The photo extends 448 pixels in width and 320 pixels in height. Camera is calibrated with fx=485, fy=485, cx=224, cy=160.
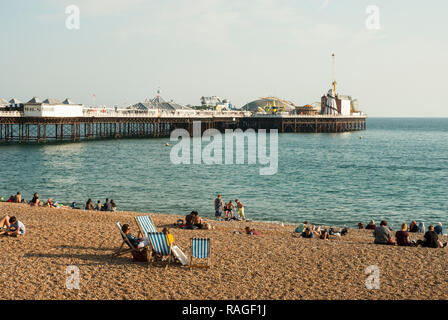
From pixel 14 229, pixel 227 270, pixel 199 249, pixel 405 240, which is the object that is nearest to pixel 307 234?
pixel 405 240

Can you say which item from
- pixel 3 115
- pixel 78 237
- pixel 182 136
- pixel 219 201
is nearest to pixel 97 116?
pixel 3 115

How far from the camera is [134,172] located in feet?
106

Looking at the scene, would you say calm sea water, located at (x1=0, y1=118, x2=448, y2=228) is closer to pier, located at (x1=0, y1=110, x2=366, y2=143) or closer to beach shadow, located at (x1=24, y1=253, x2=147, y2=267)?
beach shadow, located at (x1=24, y1=253, x2=147, y2=267)

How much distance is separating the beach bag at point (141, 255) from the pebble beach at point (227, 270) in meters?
0.08

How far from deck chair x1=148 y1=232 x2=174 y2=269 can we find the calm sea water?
34.5 ft

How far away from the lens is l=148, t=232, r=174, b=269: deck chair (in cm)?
848

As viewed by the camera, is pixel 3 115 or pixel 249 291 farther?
pixel 3 115

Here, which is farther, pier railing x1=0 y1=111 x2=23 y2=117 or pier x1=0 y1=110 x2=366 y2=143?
pier x1=0 y1=110 x2=366 y2=143

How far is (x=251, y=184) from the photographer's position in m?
27.9

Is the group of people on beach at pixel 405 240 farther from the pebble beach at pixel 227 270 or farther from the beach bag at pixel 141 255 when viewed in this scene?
the beach bag at pixel 141 255

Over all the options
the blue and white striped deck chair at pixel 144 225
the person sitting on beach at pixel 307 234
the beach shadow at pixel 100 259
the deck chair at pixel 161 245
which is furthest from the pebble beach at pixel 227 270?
the person sitting on beach at pixel 307 234

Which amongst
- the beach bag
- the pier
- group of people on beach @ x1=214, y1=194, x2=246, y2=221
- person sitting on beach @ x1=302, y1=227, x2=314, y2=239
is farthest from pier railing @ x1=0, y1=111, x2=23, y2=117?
the beach bag
